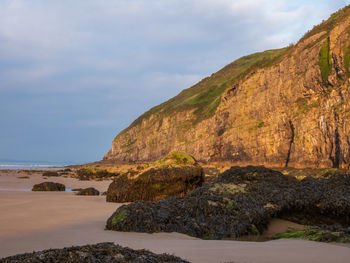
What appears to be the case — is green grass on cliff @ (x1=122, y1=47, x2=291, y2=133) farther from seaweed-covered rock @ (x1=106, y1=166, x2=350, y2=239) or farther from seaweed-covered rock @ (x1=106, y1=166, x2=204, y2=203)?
seaweed-covered rock @ (x1=106, y1=166, x2=350, y2=239)

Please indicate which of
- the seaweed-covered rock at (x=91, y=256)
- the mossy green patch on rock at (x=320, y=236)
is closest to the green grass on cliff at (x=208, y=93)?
the mossy green patch on rock at (x=320, y=236)

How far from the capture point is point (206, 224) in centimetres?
537

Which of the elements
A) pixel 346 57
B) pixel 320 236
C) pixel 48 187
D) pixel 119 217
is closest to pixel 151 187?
pixel 119 217

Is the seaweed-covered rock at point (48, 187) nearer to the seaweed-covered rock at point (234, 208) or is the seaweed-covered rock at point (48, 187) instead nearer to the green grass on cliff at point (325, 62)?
the seaweed-covered rock at point (234, 208)

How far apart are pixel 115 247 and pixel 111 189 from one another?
844cm

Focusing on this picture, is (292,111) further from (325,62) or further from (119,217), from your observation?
(119,217)

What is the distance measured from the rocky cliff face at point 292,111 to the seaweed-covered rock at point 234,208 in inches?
757

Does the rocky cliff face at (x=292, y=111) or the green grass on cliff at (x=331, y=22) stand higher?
the green grass on cliff at (x=331, y=22)

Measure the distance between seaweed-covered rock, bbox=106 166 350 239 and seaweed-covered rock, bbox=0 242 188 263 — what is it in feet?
8.70

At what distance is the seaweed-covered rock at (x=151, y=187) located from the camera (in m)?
10.5

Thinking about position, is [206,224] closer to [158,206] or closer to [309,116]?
[158,206]

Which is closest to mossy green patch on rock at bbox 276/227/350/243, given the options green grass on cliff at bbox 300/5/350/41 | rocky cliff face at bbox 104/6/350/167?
rocky cliff face at bbox 104/6/350/167

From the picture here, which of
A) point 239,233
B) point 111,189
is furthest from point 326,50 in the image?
point 239,233

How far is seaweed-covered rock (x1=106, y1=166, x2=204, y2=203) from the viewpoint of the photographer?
10461 millimetres
